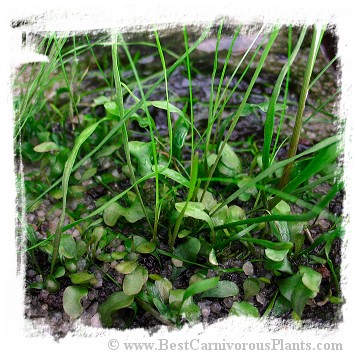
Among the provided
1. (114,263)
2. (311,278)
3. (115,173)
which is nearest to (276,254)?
(311,278)

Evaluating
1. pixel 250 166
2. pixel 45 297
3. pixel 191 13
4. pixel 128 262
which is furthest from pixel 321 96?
pixel 45 297

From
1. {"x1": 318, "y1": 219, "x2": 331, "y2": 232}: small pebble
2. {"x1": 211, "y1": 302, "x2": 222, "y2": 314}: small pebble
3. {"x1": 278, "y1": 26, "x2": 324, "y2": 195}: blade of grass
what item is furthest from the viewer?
{"x1": 318, "y1": 219, "x2": 331, "y2": 232}: small pebble

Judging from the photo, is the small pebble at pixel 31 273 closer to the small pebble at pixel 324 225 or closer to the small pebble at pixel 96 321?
the small pebble at pixel 96 321

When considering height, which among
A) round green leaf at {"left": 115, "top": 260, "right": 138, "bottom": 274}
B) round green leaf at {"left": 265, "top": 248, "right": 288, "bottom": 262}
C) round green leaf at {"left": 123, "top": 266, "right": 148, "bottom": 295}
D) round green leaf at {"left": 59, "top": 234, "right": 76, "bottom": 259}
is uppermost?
round green leaf at {"left": 265, "top": 248, "right": 288, "bottom": 262}

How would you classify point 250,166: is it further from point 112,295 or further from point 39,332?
point 39,332

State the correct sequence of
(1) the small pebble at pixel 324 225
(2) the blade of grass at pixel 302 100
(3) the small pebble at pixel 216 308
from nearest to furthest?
(2) the blade of grass at pixel 302 100, (3) the small pebble at pixel 216 308, (1) the small pebble at pixel 324 225

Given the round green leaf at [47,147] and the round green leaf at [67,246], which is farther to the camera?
the round green leaf at [47,147]

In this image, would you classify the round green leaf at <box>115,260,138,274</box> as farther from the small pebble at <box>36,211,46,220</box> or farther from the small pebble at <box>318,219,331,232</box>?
the small pebble at <box>318,219,331,232</box>

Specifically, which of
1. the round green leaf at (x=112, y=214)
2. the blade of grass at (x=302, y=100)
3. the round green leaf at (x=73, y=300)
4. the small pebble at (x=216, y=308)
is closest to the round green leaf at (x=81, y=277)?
the round green leaf at (x=73, y=300)

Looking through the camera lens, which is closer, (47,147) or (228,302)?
(228,302)

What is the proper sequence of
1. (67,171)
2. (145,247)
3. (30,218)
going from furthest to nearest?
(30,218) → (145,247) → (67,171)

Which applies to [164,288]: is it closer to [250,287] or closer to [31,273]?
[250,287]

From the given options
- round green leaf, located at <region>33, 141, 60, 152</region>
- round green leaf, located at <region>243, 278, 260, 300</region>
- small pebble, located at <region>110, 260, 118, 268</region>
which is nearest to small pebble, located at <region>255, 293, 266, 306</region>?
round green leaf, located at <region>243, 278, 260, 300</region>
